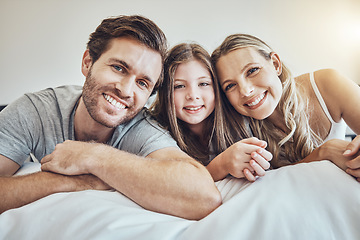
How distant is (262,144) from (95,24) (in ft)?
6.03

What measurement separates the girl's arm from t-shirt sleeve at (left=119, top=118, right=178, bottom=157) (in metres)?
0.21

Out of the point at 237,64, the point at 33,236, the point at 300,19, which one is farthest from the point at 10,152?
the point at 300,19

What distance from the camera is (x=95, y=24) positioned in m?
1.98

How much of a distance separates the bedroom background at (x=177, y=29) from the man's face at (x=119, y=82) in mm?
1108

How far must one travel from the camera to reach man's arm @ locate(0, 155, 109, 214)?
0.60 m

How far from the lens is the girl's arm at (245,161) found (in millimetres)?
645

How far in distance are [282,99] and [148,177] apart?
0.85 meters

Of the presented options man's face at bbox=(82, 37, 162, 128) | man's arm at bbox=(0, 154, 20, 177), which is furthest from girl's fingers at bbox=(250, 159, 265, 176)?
man's arm at bbox=(0, 154, 20, 177)

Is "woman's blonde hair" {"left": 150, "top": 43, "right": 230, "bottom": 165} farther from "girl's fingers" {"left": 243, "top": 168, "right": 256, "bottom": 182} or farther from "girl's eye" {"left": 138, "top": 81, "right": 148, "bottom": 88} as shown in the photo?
"girl's fingers" {"left": 243, "top": 168, "right": 256, "bottom": 182}

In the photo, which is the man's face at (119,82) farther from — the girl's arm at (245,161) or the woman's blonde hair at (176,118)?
the girl's arm at (245,161)

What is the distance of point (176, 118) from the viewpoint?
114 centimetres

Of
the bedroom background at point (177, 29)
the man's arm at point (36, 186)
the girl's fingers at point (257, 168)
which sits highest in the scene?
the bedroom background at point (177, 29)

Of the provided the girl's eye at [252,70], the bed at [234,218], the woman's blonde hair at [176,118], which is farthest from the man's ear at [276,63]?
the bed at [234,218]

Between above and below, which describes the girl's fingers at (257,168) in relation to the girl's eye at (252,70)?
below
